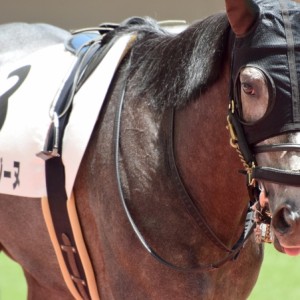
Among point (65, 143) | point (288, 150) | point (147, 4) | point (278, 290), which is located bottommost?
point (278, 290)

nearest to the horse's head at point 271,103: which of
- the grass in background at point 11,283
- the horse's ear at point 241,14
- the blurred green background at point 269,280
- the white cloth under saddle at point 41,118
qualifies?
the horse's ear at point 241,14

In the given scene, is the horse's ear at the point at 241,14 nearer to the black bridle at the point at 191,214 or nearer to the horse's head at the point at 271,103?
the horse's head at the point at 271,103

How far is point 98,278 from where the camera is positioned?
335 centimetres

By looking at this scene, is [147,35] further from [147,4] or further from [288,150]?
[147,4]

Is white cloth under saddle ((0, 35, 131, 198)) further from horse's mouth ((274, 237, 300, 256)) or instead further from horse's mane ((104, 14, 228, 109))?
horse's mouth ((274, 237, 300, 256))

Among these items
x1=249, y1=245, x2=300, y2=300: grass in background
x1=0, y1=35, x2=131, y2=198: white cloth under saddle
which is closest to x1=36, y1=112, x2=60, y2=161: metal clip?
x1=0, y1=35, x2=131, y2=198: white cloth under saddle

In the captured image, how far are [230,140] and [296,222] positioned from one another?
433mm

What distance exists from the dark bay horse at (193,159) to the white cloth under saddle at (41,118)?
0.05 meters

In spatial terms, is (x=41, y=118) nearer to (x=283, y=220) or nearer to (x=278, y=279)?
(x=283, y=220)

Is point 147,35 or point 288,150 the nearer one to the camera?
point 288,150

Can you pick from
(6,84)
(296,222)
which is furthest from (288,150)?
(6,84)

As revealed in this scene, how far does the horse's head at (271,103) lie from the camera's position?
2512mm

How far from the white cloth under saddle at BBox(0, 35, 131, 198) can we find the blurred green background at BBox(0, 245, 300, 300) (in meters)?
2.70

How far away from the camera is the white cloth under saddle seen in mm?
3291
